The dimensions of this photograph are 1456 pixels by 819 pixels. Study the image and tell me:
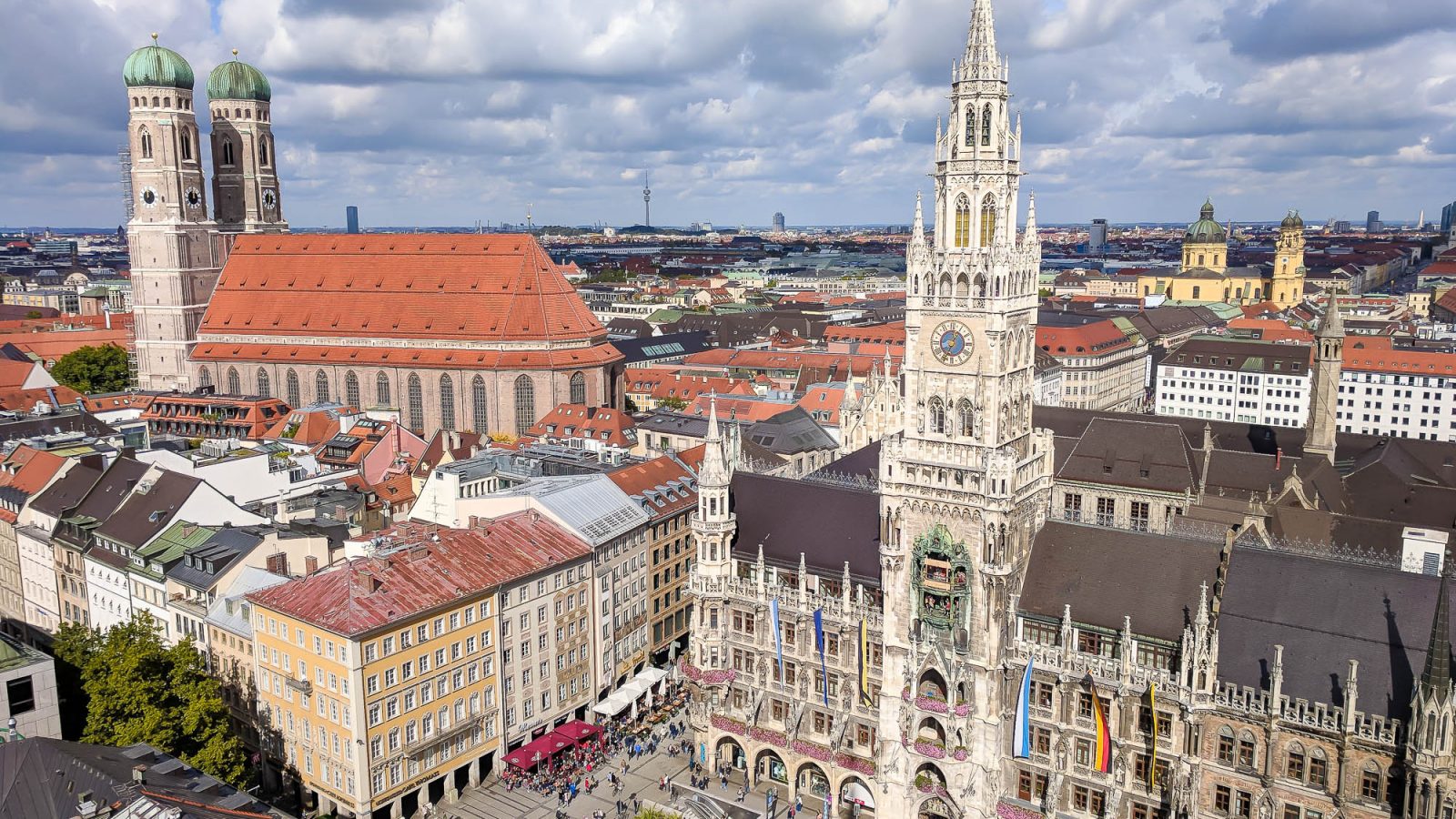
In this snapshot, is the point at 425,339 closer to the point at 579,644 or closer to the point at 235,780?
the point at 579,644

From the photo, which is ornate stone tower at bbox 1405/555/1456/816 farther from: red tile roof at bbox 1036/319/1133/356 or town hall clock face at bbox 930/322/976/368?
red tile roof at bbox 1036/319/1133/356

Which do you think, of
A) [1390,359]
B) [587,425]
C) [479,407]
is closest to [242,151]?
[479,407]

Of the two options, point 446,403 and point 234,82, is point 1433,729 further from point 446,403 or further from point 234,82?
point 234,82

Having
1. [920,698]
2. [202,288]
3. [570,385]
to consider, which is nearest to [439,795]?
[920,698]

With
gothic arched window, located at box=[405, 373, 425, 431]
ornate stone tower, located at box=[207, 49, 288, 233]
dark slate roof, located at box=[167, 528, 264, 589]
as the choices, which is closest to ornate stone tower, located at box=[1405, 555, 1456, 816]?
dark slate roof, located at box=[167, 528, 264, 589]

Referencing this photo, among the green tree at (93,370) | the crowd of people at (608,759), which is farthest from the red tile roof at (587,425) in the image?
the green tree at (93,370)

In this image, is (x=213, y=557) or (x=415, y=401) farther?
(x=415, y=401)

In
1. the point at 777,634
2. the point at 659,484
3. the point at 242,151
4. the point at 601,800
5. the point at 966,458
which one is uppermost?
the point at 242,151
